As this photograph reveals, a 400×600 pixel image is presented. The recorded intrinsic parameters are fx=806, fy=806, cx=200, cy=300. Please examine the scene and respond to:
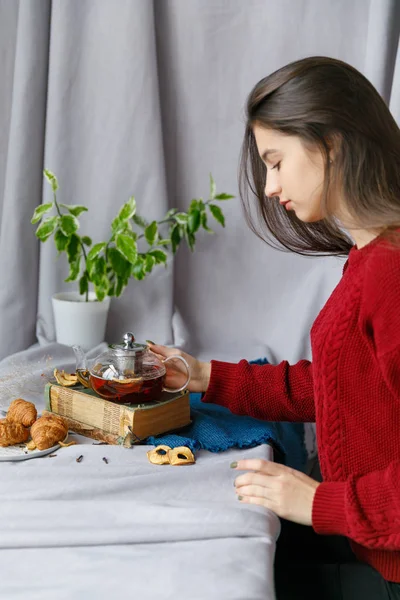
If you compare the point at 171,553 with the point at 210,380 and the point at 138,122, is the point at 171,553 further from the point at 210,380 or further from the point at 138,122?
the point at 138,122

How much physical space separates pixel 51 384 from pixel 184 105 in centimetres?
Answer: 109

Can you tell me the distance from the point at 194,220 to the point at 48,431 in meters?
0.95

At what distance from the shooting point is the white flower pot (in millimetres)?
2049

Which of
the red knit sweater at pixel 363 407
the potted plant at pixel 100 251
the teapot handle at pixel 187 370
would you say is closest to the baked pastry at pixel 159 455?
the teapot handle at pixel 187 370

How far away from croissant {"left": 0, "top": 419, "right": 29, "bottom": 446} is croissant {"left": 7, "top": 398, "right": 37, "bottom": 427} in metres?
0.02

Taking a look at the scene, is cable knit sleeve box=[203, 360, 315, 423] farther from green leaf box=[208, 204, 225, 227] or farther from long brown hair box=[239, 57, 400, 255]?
green leaf box=[208, 204, 225, 227]

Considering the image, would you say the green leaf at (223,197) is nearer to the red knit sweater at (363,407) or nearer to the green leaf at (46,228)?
the green leaf at (46,228)

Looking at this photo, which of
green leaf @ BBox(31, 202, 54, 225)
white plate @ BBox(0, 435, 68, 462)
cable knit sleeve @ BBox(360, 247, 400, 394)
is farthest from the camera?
green leaf @ BBox(31, 202, 54, 225)

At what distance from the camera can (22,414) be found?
1.32 metres

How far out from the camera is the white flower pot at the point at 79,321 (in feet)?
6.72

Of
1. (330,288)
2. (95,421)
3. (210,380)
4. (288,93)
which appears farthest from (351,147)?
(330,288)

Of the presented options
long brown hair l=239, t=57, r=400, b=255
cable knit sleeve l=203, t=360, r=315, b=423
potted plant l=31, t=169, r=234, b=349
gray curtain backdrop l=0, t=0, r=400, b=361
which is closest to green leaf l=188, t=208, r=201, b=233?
potted plant l=31, t=169, r=234, b=349

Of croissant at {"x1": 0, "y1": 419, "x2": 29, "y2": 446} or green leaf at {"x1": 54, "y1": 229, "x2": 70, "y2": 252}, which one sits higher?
green leaf at {"x1": 54, "y1": 229, "x2": 70, "y2": 252}

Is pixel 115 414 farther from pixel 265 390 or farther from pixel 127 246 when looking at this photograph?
pixel 127 246
